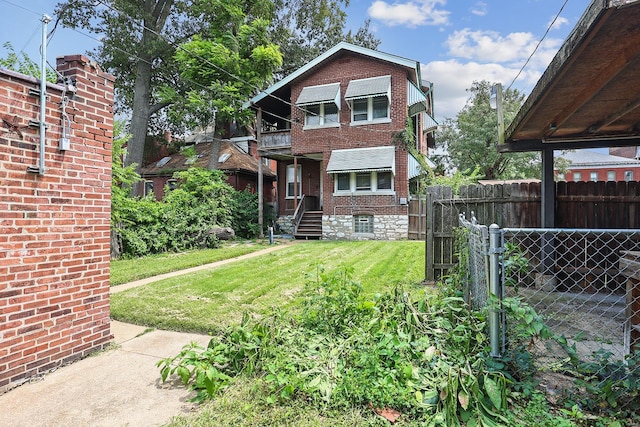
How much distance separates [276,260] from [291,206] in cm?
922

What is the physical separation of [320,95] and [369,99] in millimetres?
Result: 2195

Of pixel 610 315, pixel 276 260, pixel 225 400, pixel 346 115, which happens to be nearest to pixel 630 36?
pixel 610 315

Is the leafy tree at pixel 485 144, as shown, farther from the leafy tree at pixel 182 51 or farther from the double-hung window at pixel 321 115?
the double-hung window at pixel 321 115

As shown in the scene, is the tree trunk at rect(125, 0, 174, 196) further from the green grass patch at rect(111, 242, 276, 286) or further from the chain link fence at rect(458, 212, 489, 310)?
the chain link fence at rect(458, 212, 489, 310)

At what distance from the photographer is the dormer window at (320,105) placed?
50.7 ft

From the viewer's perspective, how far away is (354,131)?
15523 millimetres

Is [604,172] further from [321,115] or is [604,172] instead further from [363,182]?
[321,115]

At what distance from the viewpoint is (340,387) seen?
8.59 feet

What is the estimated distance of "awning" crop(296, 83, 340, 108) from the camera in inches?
603

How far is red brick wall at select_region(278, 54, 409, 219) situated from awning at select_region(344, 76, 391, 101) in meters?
0.33

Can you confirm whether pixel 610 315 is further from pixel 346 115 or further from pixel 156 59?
pixel 156 59

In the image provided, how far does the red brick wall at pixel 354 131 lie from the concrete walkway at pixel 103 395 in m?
12.3

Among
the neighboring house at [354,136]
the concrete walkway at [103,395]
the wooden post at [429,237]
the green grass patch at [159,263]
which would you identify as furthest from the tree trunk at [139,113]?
the concrete walkway at [103,395]

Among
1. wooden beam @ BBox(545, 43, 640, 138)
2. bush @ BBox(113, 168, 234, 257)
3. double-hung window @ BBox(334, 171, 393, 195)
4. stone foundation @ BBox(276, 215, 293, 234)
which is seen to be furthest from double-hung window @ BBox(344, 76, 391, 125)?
wooden beam @ BBox(545, 43, 640, 138)
